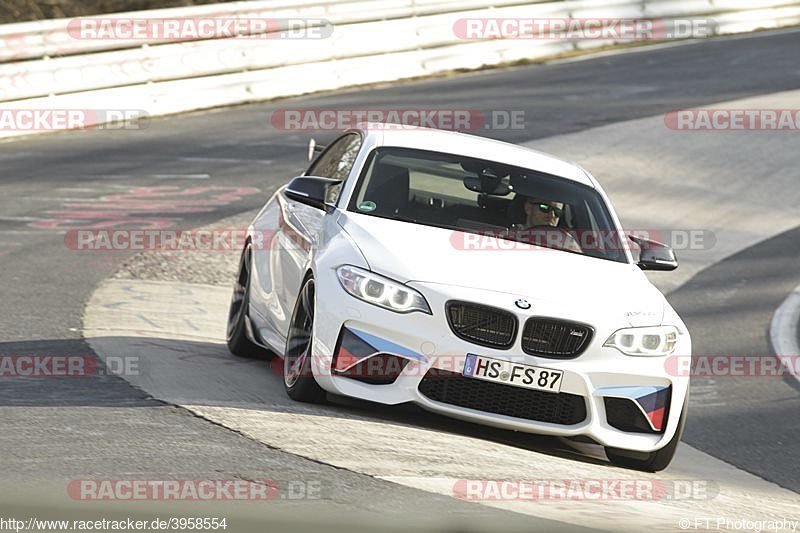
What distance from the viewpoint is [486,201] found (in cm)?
882

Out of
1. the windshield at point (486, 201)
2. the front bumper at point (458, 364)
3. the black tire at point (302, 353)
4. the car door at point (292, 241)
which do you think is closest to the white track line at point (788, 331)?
the windshield at point (486, 201)

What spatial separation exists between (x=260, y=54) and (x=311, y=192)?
49.1 feet

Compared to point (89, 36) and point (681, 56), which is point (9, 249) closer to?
point (89, 36)

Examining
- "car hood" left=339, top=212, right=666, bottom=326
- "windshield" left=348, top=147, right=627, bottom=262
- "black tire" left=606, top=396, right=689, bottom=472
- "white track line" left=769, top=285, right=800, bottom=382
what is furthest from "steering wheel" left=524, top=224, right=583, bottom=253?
"white track line" left=769, top=285, right=800, bottom=382

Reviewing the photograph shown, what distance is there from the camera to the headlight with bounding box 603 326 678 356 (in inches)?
302

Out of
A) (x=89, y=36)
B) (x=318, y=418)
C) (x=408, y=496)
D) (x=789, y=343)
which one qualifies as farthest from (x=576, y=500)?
(x=89, y=36)

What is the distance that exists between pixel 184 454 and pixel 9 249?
7.43m

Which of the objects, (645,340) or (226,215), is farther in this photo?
(226,215)

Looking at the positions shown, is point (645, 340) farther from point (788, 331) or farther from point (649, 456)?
point (788, 331)

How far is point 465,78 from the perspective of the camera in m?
25.9

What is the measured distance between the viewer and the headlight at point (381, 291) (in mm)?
7508

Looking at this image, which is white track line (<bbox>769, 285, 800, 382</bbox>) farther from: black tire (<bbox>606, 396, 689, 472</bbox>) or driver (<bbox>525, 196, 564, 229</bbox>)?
black tire (<bbox>606, 396, 689, 472</bbox>)

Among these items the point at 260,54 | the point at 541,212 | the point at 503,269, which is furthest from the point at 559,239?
the point at 260,54

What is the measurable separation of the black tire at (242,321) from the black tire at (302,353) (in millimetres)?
1554
